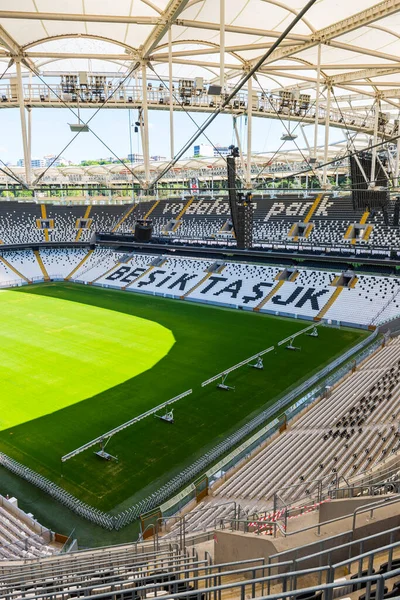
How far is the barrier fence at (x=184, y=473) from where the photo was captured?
12.2m

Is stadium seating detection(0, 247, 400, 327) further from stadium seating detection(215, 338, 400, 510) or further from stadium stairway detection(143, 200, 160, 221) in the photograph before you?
stadium seating detection(215, 338, 400, 510)

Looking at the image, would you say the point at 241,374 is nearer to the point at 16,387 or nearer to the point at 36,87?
the point at 16,387

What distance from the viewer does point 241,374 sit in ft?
70.6

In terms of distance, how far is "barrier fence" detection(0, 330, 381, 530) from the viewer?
1216cm

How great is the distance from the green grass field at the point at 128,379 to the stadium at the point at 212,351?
0.12 meters

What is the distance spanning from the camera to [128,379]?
68.4 ft

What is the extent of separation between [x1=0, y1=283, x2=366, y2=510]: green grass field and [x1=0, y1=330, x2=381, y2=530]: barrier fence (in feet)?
1.36

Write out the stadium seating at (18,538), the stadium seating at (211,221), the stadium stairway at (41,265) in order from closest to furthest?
the stadium seating at (18,538) < the stadium seating at (211,221) < the stadium stairway at (41,265)

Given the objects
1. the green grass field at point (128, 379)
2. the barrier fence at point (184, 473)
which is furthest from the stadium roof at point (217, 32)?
the green grass field at point (128, 379)

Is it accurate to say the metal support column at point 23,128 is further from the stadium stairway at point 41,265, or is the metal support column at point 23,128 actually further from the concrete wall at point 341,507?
the stadium stairway at point 41,265

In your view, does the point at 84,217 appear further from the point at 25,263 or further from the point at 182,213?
the point at 182,213

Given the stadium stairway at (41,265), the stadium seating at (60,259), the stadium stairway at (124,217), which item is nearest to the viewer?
the stadium stairway at (41,265)

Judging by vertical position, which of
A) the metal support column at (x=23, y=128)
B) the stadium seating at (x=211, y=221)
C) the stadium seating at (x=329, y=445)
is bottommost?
the stadium seating at (x=329, y=445)

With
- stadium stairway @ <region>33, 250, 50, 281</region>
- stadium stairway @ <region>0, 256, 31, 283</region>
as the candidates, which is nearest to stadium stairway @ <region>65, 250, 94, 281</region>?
stadium stairway @ <region>33, 250, 50, 281</region>
